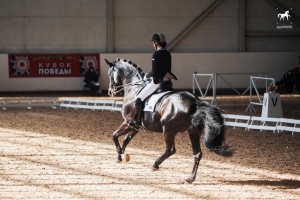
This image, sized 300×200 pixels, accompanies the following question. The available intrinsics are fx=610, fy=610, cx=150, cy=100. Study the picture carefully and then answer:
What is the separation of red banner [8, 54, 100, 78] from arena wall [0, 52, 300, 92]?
0.62 feet

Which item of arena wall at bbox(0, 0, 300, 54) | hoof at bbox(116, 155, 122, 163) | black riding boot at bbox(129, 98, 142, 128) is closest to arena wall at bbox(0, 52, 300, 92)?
arena wall at bbox(0, 0, 300, 54)

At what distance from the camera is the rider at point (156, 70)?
7891mm

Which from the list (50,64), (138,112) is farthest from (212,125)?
(50,64)

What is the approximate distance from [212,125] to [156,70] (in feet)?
3.99

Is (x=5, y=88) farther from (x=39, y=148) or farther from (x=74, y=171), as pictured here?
(x=74, y=171)

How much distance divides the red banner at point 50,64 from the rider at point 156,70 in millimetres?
14758

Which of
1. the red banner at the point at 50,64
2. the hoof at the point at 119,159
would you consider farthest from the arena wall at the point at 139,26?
the hoof at the point at 119,159

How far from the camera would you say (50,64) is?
22.7 metres

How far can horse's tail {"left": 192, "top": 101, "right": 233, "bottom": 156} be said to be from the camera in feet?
23.4

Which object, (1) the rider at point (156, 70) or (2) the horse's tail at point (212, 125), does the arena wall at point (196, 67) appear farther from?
(2) the horse's tail at point (212, 125)

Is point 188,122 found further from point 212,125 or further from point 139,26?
point 139,26

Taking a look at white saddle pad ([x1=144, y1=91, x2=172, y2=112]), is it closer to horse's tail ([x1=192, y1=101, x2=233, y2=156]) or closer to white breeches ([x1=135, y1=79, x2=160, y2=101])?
white breeches ([x1=135, y1=79, x2=160, y2=101])

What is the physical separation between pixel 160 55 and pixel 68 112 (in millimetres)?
9081

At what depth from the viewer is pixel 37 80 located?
2280 cm
